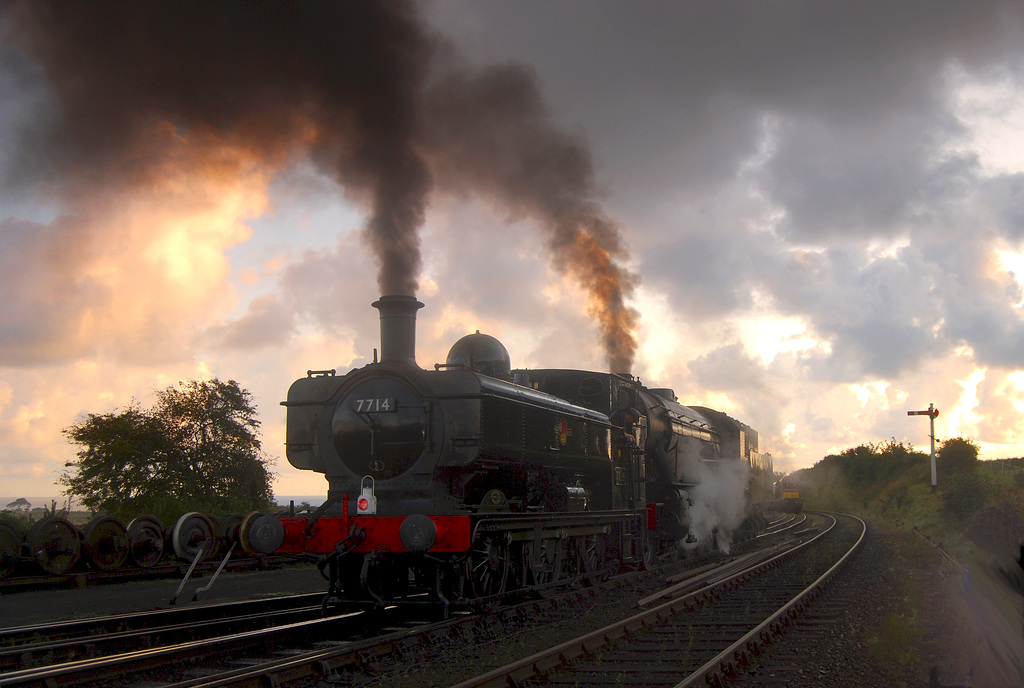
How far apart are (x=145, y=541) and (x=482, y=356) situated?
8.80 metres

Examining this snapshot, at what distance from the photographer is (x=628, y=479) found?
1433cm

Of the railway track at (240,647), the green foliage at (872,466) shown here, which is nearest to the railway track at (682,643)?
the railway track at (240,647)

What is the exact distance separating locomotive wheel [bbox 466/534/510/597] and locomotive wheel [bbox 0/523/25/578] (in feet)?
29.7

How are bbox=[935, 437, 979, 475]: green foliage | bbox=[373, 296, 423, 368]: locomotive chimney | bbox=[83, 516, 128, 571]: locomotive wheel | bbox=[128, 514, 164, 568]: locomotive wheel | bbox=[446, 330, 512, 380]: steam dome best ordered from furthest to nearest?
bbox=[935, 437, 979, 475]: green foliage → bbox=[128, 514, 164, 568]: locomotive wheel → bbox=[83, 516, 128, 571]: locomotive wheel → bbox=[446, 330, 512, 380]: steam dome → bbox=[373, 296, 423, 368]: locomotive chimney

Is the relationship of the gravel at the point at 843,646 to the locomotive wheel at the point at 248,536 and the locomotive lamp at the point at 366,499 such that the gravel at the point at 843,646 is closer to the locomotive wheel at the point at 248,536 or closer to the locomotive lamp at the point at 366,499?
the locomotive lamp at the point at 366,499

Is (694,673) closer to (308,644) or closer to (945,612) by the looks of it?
(308,644)

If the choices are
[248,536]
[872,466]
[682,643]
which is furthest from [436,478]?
[872,466]

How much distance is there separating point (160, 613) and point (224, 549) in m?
8.71

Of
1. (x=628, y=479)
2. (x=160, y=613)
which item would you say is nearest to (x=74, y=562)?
(x=160, y=613)

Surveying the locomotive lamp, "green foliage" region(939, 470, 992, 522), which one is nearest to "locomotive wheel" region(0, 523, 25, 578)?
the locomotive lamp

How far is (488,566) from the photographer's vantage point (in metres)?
9.78

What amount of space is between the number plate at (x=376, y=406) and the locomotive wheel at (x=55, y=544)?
8.06 metres

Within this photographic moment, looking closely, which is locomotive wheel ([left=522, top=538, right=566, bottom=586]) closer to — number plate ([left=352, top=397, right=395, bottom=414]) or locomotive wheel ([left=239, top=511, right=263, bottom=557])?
number plate ([left=352, top=397, right=395, bottom=414])

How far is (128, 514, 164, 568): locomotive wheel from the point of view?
15844 millimetres
